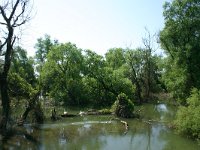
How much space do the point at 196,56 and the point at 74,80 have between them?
70.7ft

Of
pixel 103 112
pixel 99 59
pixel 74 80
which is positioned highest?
pixel 99 59

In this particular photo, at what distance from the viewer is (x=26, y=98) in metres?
28.2

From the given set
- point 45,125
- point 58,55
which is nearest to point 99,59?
point 58,55

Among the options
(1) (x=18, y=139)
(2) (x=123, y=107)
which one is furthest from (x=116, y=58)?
(1) (x=18, y=139)

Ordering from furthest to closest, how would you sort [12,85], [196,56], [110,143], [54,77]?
[54,77] → [196,56] → [12,85] → [110,143]

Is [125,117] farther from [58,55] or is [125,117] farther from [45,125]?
[58,55]

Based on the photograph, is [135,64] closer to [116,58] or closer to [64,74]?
[116,58]

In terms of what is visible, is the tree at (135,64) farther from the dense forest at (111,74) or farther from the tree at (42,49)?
the tree at (42,49)

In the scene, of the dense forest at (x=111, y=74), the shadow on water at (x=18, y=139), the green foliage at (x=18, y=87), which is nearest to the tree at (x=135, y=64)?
the dense forest at (x=111, y=74)

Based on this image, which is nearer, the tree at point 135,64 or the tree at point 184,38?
the tree at point 184,38

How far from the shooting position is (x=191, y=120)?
22.8m

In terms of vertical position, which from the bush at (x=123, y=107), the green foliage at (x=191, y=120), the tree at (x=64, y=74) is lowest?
the green foliage at (x=191, y=120)

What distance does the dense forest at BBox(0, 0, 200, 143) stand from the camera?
23766 mm

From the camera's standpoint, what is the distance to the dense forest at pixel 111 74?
23.8m
